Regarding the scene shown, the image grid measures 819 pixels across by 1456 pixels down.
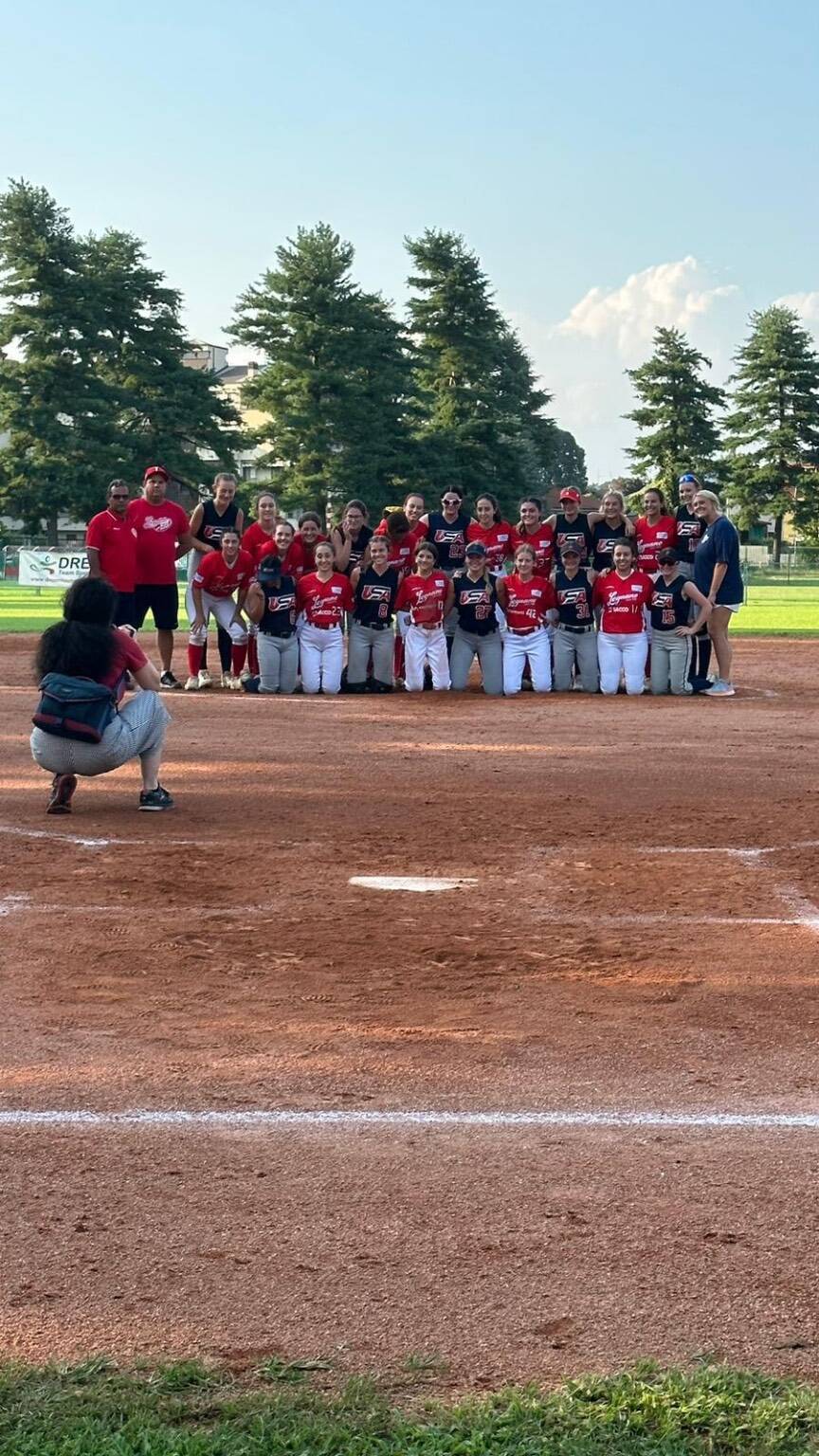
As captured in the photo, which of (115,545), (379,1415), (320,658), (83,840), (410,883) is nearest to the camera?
(379,1415)

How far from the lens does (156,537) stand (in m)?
15.6

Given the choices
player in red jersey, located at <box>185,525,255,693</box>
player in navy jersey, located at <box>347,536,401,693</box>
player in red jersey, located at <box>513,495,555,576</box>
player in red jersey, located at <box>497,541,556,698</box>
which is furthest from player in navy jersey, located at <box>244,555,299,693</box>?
player in red jersey, located at <box>513,495,555,576</box>

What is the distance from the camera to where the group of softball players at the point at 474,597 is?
15.4 m

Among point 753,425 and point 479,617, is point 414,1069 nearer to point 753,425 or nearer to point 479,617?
point 479,617

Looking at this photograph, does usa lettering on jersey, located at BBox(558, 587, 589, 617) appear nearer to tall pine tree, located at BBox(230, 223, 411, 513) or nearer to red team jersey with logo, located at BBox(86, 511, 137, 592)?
red team jersey with logo, located at BBox(86, 511, 137, 592)

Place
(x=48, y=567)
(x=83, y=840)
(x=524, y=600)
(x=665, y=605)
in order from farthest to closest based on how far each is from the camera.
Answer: (x=48, y=567), (x=524, y=600), (x=665, y=605), (x=83, y=840)

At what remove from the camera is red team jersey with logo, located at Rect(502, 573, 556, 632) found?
15672 mm

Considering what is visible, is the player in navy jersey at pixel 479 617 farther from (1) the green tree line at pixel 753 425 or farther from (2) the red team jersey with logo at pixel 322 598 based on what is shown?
(1) the green tree line at pixel 753 425

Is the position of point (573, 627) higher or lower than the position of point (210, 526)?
lower

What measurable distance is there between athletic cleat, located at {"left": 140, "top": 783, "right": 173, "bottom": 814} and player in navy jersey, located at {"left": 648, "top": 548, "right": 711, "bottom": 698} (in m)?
7.50

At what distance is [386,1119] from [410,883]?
3.12m

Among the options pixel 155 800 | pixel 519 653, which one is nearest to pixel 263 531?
pixel 519 653

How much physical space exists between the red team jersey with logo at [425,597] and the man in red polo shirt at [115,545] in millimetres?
2630

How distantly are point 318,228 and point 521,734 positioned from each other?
186ft
